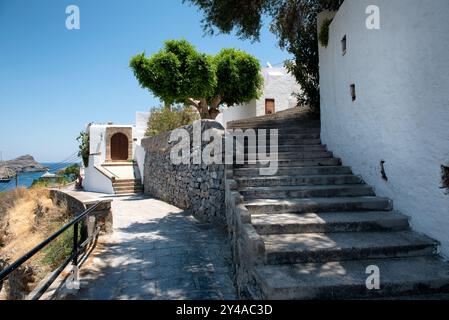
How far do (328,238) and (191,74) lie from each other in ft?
39.4

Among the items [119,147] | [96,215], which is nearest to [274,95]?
[119,147]

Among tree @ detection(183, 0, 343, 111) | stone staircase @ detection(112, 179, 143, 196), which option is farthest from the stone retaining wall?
stone staircase @ detection(112, 179, 143, 196)

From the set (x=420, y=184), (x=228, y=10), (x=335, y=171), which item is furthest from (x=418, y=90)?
(x=228, y=10)

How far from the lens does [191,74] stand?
46.5 feet

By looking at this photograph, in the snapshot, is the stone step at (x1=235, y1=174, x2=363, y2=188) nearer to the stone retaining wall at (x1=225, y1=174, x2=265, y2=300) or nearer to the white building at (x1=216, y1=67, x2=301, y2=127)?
the stone retaining wall at (x1=225, y1=174, x2=265, y2=300)

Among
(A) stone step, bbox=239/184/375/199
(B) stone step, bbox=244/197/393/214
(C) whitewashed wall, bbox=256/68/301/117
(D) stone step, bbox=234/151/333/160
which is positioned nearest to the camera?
(B) stone step, bbox=244/197/393/214

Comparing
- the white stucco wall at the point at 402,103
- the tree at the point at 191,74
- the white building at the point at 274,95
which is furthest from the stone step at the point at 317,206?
the white building at the point at 274,95

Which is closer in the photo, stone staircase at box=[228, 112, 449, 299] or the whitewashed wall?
stone staircase at box=[228, 112, 449, 299]

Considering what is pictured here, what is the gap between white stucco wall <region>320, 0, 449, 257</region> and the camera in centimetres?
336

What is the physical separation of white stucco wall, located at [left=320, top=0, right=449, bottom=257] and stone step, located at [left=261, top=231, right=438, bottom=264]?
0.28 meters

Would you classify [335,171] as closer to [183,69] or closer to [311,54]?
[311,54]

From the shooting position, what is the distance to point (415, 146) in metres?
3.81

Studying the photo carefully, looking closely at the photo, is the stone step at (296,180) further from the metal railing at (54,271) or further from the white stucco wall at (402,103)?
the metal railing at (54,271)

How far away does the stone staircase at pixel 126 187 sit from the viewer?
1557 cm
